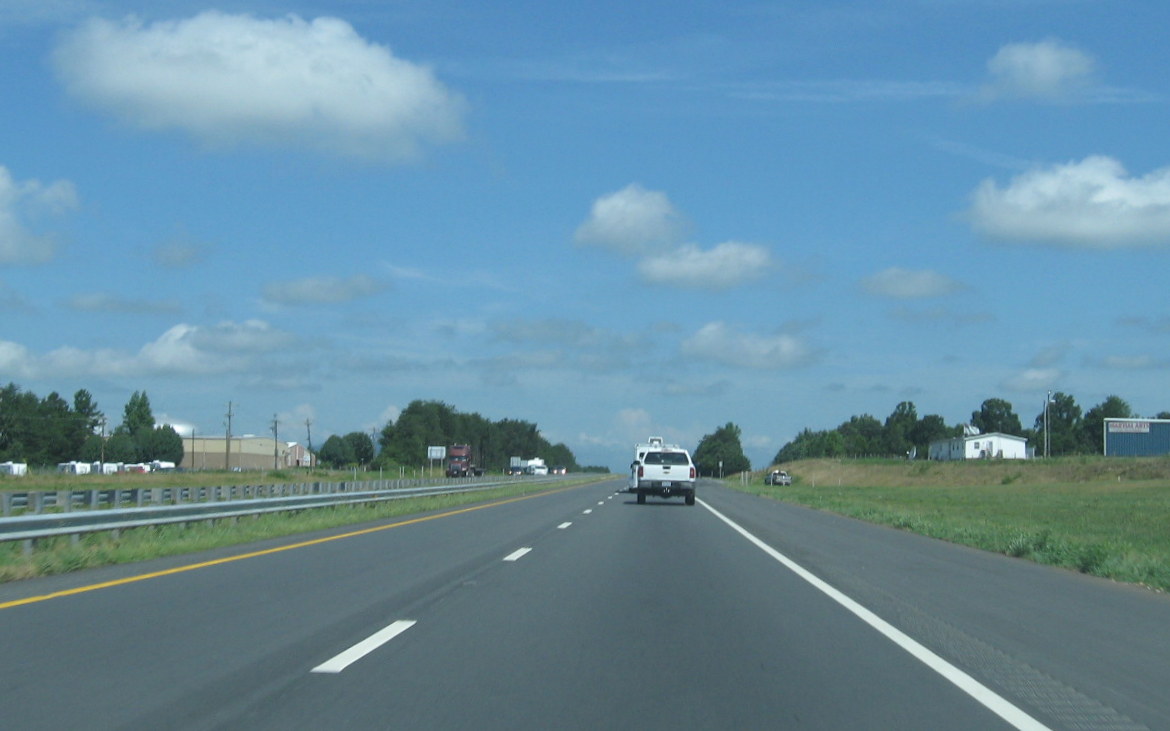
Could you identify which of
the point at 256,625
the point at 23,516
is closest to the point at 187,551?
the point at 23,516

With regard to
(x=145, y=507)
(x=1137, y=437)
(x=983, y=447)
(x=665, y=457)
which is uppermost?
(x=1137, y=437)

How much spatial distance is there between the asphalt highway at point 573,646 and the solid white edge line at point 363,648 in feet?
0.15

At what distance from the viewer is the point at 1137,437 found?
383 feet

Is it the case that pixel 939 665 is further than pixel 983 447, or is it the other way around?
pixel 983 447

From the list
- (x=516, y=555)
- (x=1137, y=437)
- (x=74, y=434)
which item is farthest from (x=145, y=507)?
(x=74, y=434)

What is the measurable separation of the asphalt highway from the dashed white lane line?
0.23 meters

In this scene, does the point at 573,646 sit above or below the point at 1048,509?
above

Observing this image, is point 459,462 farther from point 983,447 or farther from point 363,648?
point 363,648

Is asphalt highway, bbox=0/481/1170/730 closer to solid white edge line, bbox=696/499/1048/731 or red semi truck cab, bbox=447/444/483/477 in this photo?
solid white edge line, bbox=696/499/1048/731

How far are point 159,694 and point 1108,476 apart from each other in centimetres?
8757

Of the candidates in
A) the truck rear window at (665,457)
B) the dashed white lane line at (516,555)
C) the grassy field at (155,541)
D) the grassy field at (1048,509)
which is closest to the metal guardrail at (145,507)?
the grassy field at (155,541)

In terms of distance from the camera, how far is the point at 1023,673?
881 centimetres

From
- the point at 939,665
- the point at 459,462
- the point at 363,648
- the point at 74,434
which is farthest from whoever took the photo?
the point at 74,434

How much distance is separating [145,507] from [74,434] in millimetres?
157438
